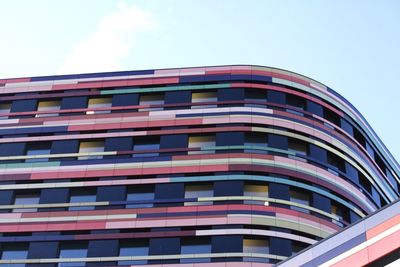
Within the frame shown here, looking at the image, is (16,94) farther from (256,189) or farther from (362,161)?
(362,161)

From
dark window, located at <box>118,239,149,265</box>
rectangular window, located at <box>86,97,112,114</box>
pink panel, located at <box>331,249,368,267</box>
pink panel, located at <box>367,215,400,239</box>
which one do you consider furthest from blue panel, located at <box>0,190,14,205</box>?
pink panel, located at <box>367,215,400,239</box>

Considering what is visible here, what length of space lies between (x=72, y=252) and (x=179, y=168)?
32.1ft

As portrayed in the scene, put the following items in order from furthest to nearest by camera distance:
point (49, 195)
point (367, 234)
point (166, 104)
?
point (166, 104), point (49, 195), point (367, 234)

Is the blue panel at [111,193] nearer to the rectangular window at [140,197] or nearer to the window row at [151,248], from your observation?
the rectangular window at [140,197]

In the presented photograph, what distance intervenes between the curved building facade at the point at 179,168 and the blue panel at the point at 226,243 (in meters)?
0.11

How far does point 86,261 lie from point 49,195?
698 cm

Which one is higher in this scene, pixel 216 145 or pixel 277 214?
pixel 216 145

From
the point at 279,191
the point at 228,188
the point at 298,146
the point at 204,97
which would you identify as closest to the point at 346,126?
the point at 298,146

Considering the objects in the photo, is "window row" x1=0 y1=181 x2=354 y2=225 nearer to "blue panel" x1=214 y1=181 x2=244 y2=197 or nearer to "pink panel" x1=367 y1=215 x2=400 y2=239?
"blue panel" x1=214 y1=181 x2=244 y2=197

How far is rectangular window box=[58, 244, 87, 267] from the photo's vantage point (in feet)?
191

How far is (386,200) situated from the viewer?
6981 centimetres

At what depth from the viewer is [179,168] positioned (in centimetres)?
6175

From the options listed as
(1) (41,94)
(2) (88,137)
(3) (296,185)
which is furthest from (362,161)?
(1) (41,94)

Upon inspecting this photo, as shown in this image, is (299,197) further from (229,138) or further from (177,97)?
(177,97)
